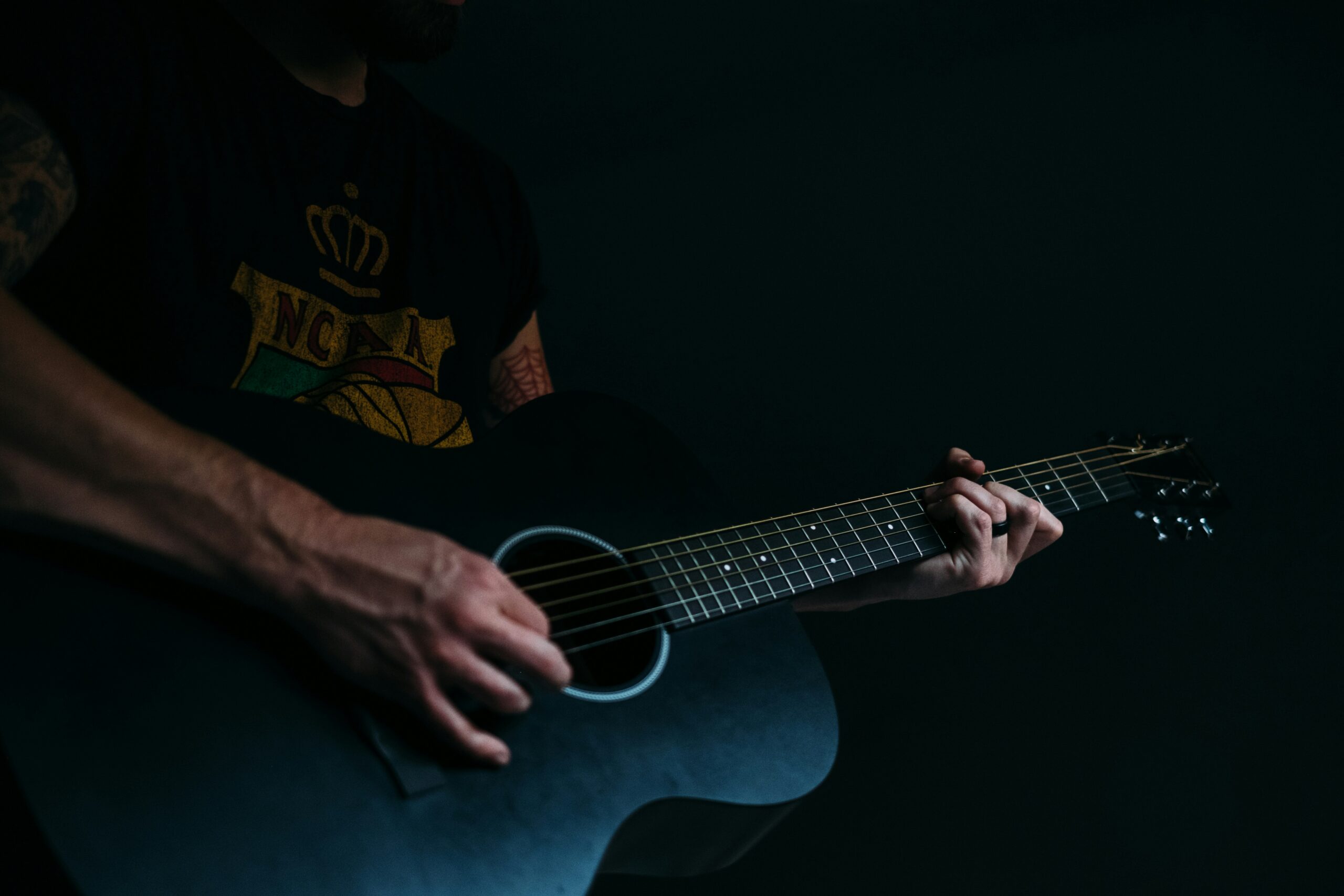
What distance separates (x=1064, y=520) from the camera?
1701 mm

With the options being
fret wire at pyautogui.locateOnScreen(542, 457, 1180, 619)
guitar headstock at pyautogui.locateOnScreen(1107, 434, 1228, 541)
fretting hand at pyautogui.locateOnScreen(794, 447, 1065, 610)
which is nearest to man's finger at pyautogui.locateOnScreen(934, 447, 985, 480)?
fretting hand at pyautogui.locateOnScreen(794, 447, 1065, 610)

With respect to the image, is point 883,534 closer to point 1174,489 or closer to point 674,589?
point 674,589

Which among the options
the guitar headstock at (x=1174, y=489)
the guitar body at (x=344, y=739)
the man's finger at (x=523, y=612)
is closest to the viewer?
the guitar body at (x=344, y=739)

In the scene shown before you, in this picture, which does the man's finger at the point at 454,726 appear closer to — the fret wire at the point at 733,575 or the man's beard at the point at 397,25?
the fret wire at the point at 733,575

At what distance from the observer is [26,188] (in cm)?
78

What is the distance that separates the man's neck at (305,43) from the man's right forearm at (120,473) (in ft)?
2.15

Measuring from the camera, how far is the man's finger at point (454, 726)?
2.22 feet

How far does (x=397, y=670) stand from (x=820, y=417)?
1.38 meters

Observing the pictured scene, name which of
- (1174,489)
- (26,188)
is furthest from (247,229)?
(1174,489)

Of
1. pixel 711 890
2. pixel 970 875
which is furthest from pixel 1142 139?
pixel 711 890

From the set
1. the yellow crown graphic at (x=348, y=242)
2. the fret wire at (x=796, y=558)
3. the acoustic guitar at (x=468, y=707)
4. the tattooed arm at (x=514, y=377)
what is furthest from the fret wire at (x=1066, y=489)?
the yellow crown graphic at (x=348, y=242)

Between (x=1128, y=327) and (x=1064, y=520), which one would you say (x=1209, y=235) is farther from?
(x=1064, y=520)

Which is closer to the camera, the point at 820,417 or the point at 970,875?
the point at 970,875

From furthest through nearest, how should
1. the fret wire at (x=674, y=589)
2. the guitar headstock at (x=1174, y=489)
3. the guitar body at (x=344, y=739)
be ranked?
the guitar headstock at (x=1174, y=489)
the fret wire at (x=674, y=589)
the guitar body at (x=344, y=739)
